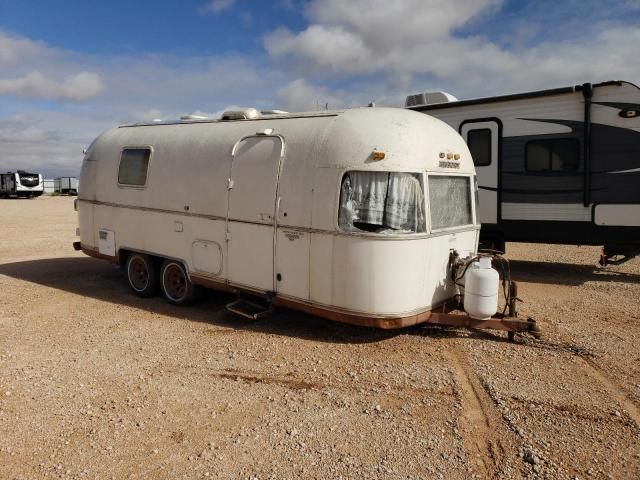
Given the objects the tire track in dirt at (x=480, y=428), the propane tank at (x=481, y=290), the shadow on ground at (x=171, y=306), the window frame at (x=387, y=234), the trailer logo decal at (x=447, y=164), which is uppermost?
the trailer logo decal at (x=447, y=164)

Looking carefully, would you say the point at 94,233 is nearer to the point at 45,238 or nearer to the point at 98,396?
the point at 98,396

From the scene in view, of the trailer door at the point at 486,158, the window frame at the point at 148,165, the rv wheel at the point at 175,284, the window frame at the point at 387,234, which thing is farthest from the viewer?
the trailer door at the point at 486,158

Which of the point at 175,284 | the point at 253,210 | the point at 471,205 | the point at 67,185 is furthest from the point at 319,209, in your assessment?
the point at 67,185

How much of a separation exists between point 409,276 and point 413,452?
92.3 inches

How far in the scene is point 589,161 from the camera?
31.0 ft

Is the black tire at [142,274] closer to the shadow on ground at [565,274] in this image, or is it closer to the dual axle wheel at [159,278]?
the dual axle wheel at [159,278]

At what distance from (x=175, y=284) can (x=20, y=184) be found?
39388 millimetres

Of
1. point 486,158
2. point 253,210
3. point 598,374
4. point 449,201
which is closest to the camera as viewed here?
point 598,374

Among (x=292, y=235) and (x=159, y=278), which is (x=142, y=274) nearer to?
(x=159, y=278)

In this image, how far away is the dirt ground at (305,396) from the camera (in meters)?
3.84

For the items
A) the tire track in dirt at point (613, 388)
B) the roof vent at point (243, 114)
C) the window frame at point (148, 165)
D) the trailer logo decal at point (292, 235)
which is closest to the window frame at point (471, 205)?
the trailer logo decal at point (292, 235)

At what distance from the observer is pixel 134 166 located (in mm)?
8594

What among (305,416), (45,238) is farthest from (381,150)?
(45,238)

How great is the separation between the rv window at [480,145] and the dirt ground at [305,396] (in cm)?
351
